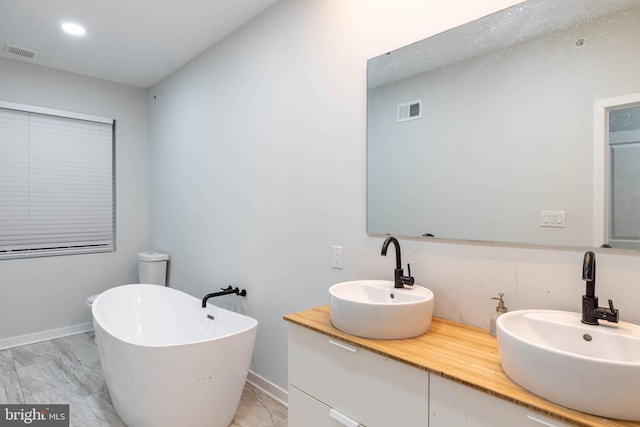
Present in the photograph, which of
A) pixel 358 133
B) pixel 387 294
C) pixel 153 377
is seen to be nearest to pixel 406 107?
pixel 358 133

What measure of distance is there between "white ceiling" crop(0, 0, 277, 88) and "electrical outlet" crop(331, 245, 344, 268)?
174 cm

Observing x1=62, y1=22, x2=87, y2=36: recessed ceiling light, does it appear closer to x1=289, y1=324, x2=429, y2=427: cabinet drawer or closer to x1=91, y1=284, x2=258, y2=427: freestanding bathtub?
x1=91, y1=284, x2=258, y2=427: freestanding bathtub

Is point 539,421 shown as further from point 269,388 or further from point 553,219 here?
point 269,388

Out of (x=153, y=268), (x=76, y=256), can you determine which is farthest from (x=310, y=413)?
(x=76, y=256)

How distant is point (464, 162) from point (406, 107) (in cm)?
Result: 42

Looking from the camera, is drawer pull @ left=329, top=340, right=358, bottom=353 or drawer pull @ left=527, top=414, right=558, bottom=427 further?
drawer pull @ left=329, top=340, right=358, bottom=353

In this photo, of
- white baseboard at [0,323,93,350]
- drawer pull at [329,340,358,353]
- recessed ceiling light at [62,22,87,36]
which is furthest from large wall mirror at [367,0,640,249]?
white baseboard at [0,323,93,350]

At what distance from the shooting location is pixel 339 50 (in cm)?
200

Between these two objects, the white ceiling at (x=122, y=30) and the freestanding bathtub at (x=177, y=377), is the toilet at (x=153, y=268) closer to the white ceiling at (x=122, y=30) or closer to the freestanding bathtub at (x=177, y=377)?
the freestanding bathtub at (x=177, y=377)

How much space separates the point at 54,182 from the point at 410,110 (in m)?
3.66

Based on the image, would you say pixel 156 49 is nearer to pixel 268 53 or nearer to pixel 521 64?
pixel 268 53

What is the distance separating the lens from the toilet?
3.61m

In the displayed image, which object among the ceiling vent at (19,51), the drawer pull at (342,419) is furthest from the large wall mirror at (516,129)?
the ceiling vent at (19,51)

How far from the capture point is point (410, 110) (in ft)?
5.66
